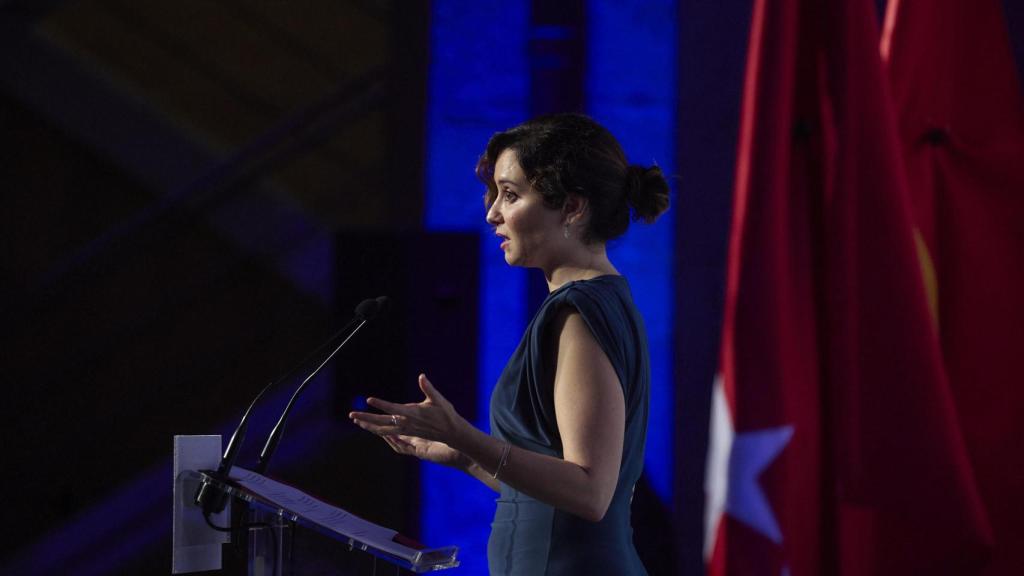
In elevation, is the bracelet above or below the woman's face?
below

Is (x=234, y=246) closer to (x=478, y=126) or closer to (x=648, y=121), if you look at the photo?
(x=478, y=126)

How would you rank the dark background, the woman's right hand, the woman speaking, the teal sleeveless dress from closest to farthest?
1. the woman speaking
2. the teal sleeveless dress
3. the woman's right hand
4. the dark background

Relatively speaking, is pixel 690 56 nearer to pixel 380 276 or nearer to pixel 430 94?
pixel 430 94

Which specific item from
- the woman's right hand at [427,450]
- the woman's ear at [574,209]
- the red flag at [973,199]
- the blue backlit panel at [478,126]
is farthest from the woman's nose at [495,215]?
the blue backlit panel at [478,126]

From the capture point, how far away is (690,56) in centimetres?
266

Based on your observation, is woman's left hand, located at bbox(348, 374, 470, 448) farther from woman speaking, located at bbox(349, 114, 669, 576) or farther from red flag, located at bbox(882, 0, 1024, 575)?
red flag, located at bbox(882, 0, 1024, 575)

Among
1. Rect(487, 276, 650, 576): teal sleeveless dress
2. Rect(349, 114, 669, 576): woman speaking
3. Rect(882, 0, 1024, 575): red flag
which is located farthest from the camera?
Rect(882, 0, 1024, 575): red flag

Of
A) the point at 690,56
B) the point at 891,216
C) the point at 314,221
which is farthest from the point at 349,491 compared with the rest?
the point at 891,216

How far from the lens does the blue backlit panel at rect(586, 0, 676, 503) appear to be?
103 inches

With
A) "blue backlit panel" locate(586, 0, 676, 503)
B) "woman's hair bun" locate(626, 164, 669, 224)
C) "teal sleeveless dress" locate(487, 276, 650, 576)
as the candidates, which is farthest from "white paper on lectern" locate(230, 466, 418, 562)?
"blue backlit panel" locate(586, 0, 676, 503)

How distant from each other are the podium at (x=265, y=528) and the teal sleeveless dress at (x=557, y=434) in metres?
0.23

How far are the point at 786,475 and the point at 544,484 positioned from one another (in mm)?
411

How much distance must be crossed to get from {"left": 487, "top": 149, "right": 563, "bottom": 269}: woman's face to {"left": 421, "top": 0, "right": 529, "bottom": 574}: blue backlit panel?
3.53 feet

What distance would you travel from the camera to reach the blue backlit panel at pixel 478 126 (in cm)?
262
